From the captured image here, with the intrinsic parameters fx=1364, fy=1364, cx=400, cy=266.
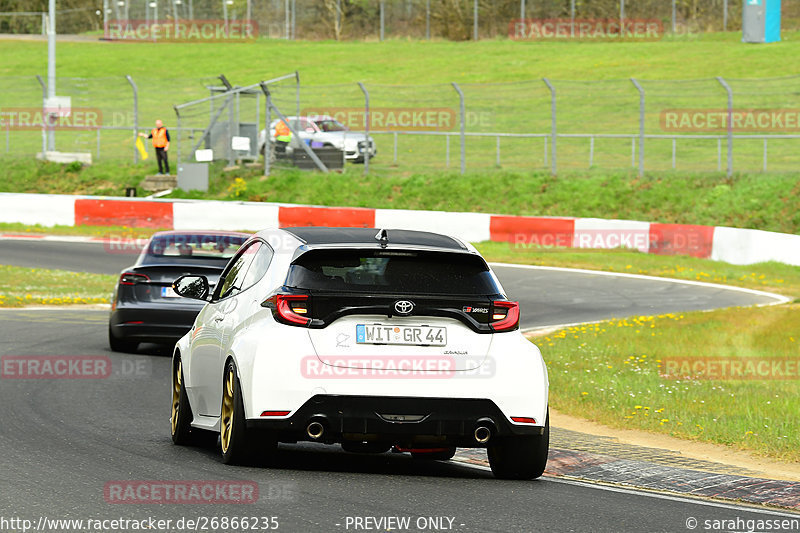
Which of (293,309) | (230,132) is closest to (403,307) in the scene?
(293,309)

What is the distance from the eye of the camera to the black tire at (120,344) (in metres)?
15.3

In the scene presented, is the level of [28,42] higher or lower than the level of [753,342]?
higher

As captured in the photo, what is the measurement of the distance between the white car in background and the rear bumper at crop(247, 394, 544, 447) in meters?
30.8

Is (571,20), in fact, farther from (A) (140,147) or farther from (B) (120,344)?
(B) (120,344)

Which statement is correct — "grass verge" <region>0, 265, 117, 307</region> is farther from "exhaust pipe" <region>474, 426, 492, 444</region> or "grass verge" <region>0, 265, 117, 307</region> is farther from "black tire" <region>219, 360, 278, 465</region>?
"exhaust pipe" <region>474, 426, 492, 444</region>

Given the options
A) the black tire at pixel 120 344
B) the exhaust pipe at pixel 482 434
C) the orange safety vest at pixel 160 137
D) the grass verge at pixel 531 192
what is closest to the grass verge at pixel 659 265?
the grass verge at pixel 531 192

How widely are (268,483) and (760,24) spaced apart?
57.7m

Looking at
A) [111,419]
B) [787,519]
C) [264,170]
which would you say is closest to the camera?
[787,519]

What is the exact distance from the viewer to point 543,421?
808 cm

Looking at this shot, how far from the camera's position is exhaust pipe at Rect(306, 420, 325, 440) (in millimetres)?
7745

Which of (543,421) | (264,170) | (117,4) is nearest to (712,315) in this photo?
(543,421)

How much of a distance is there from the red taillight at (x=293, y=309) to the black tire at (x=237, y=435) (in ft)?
1.78

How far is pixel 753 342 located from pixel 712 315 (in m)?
3.10

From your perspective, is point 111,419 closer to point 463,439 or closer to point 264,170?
point 463,439
